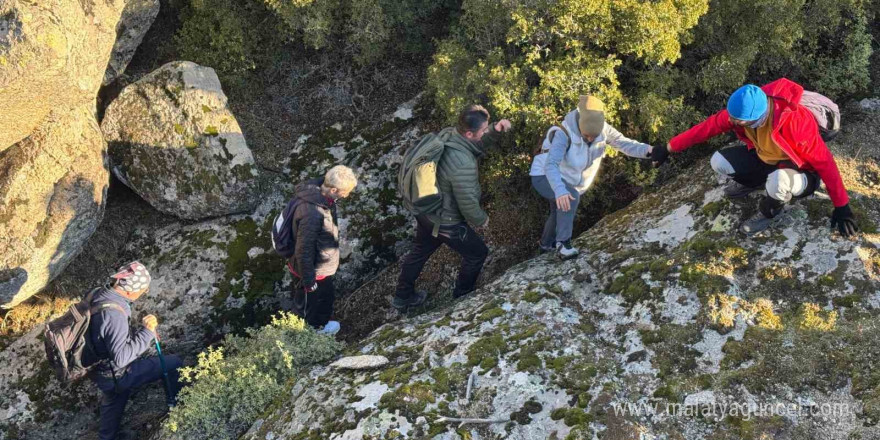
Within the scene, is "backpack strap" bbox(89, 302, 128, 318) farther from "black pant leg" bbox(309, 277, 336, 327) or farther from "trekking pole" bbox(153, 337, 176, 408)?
"black pant leg" bbox(309, 277, 336, 327)

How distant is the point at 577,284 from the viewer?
23.3 feet

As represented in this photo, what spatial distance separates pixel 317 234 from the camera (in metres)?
7.42

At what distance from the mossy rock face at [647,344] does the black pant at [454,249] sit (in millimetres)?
711

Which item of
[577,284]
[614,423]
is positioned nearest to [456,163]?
[577,284]

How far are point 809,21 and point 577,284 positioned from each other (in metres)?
5.32

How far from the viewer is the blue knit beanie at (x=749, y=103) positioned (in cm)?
563

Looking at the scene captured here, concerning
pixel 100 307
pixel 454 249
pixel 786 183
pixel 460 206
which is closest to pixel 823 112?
pixel 786 183

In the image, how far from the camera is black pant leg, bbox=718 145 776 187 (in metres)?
6.42

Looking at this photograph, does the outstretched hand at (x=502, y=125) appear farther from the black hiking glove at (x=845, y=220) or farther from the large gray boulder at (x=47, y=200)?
the large gray boulder at (x=47, y=200)

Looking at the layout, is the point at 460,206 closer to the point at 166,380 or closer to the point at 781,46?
the point at 166,380

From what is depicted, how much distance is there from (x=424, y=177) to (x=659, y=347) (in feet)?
10.7

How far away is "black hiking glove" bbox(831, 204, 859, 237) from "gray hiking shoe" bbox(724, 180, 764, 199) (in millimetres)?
884

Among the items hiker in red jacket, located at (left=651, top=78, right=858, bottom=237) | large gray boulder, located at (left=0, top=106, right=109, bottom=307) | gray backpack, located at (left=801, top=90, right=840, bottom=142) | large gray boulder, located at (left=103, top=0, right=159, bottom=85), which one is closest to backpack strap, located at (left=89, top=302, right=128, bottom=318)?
large gray boulder, located at (left=0, top=106, right=109, bottom=307)

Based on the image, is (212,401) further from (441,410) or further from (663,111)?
(663,111)
